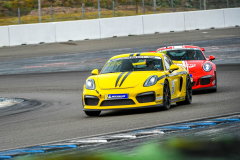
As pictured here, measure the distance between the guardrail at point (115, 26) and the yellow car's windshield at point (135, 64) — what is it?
19898 mm

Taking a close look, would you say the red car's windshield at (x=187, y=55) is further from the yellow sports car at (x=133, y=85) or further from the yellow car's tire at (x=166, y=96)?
the yellow car's tire at (x=166, y=96)

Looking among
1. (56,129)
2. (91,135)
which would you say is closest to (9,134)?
(56,129)

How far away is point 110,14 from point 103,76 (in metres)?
22.7

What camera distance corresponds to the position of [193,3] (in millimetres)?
32719

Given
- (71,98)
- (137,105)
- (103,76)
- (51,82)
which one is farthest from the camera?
(51,82)

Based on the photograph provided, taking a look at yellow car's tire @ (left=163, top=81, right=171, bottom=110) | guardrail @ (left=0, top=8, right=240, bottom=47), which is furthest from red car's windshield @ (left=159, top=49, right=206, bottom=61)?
guardrail @ (left=0, top=8, right=240, bottom=47)

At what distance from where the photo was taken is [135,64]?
30.3 ft

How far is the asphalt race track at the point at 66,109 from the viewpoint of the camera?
688cm

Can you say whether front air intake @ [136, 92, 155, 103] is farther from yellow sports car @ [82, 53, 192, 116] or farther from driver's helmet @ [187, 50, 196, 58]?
driver's helmet @ [187, 50, 196, 58]

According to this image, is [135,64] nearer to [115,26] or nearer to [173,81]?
[173,81]

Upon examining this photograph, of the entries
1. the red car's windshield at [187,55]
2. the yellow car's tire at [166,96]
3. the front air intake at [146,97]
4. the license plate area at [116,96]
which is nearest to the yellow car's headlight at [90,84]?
the license plate area at [116,96]

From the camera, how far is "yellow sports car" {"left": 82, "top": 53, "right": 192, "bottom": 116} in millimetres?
8273

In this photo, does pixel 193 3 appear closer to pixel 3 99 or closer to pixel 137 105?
pixel 3 99

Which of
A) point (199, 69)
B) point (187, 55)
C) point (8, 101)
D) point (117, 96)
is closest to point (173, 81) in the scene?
point (117, 96)
